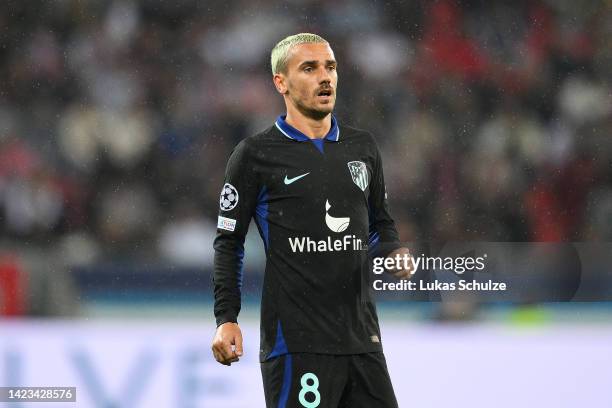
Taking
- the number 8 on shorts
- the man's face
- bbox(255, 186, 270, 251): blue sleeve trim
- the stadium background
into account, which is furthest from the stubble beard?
the stadium background

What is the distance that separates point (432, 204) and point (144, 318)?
5.16ft

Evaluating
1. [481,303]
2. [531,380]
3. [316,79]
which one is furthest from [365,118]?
[316,79]

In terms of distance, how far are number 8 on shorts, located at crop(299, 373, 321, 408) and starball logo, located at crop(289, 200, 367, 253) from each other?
0.33 metres

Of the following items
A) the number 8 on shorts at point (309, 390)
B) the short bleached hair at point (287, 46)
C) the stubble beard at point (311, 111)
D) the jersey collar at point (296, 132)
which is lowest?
A: the number 8 on shorts at point (309, 390)

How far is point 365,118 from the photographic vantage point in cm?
566

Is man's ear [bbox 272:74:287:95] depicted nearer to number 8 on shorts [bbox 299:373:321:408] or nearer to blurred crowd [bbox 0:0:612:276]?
number 8 on shorts [bbox 299:373:321:408]

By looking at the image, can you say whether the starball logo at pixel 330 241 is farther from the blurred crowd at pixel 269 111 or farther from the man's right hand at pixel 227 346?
the blurred crowd at pixel 269 111

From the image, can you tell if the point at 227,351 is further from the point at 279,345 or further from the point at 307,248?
the point at 307,248

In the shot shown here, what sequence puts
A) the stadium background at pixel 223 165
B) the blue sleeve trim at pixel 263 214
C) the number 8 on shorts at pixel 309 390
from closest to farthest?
the number 8 on shorts at pixel 309 390
the blue sleeve trim at pixel 263 214
the stadium background at pixel 223 165

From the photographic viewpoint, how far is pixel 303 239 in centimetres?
279

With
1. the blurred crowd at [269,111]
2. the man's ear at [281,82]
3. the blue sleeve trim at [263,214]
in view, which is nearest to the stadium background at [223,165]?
the blurred crowd at [269,111]

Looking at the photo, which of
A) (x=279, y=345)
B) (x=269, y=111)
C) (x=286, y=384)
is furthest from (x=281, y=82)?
(x=269, y=111)

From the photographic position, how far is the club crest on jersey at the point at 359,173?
287 centimetres

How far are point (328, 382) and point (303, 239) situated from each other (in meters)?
0.38
